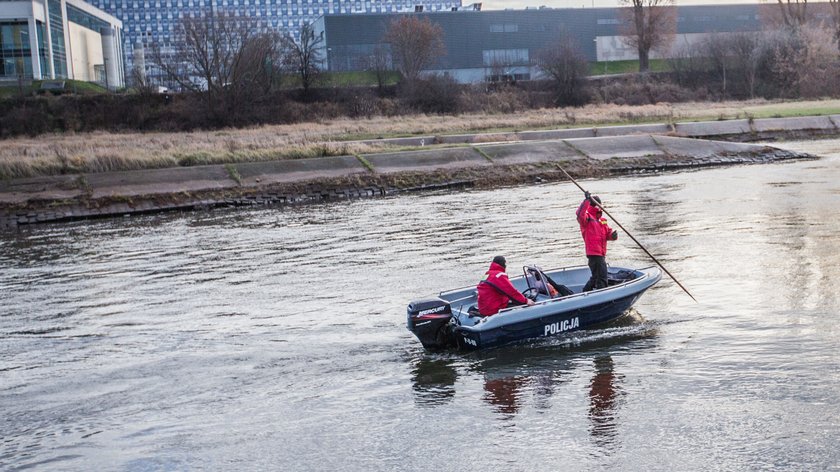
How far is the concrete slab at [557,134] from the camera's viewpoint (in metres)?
45.9

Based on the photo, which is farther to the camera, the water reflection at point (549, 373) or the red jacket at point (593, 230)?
the red jacket at point (593, 230)

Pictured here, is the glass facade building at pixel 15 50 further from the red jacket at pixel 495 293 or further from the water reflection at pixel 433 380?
the water reflection at pixel 433 380

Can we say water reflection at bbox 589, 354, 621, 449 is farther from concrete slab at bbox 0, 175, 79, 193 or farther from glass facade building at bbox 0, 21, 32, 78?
glass facade building at bbox 0, 21, 32, 78

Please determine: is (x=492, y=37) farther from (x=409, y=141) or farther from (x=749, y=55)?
(x=409, y=141)

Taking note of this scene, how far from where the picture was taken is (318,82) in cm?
8075

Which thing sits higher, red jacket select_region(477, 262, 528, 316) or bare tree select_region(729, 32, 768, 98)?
bare tree select_region(729, 32, 768, 98)

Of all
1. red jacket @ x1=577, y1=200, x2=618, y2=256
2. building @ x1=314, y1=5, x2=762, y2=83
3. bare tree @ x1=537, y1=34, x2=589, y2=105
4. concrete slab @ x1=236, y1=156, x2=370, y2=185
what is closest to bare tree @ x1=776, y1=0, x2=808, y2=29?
building @ x1=314, y1=5, x2=762, y2=83

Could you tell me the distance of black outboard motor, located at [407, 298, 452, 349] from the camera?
43.1ft

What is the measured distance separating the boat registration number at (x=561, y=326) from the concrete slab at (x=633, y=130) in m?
34.5

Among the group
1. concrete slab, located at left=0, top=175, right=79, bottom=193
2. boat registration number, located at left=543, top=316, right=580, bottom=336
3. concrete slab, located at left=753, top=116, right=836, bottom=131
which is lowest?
boat registration number, located at left=543, top=316, right=580, bottom=336

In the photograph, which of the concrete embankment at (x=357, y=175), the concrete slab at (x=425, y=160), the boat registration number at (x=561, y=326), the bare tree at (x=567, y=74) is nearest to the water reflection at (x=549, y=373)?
the boat registration number at (x=561, y=326)

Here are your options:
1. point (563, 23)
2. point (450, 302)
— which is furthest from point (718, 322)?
point (563, 23)

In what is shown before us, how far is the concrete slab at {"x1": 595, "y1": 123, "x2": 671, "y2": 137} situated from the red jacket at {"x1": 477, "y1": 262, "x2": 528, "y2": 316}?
1376 inches

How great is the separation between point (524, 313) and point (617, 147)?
3021 centimetres
